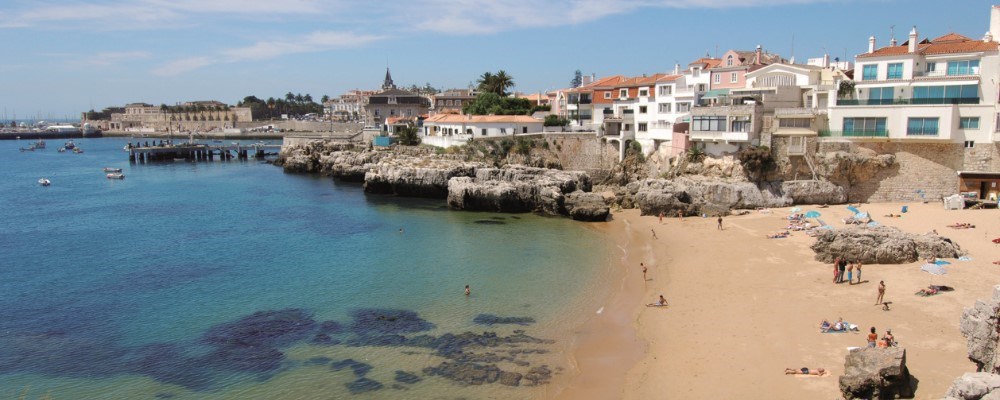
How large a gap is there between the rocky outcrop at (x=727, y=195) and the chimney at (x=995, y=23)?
13.2 meters

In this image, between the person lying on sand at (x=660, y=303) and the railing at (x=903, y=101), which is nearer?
the person lying on sand at (x=660, y=303)

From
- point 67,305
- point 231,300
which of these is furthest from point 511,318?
point 67,305

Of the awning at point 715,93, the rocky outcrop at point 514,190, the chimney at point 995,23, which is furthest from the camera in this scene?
the awning at point 715,93

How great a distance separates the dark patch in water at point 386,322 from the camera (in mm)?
22797

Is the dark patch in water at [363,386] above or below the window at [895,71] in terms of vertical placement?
below

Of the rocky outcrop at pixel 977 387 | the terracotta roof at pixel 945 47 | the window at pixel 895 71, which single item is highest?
the terracotta roof at pixel 945 47

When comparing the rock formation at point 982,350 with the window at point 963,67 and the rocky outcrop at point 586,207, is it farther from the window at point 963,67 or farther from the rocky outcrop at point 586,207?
the window at point 963,67

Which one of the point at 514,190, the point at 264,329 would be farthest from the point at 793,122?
the point at 264,329

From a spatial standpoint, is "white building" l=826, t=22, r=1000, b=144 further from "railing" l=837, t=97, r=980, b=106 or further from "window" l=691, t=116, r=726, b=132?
"window" l=691, t=116, r=726, b=132

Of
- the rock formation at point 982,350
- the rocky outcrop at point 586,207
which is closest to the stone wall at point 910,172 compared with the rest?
the rocky outcrop at point 586,207

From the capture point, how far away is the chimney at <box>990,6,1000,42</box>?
3846cm

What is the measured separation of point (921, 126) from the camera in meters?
38.3

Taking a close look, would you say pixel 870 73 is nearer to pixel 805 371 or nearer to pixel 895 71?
pixel 895 71

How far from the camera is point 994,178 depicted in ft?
121
